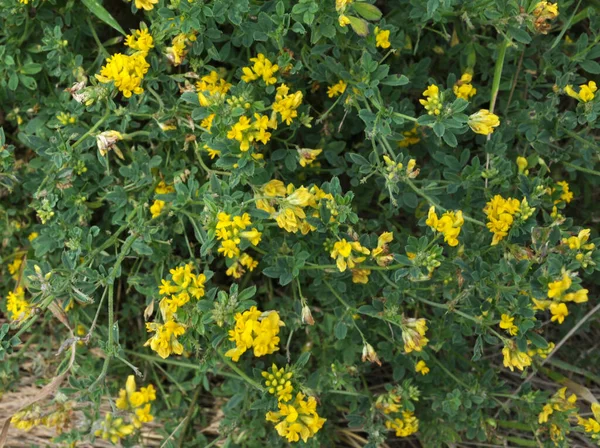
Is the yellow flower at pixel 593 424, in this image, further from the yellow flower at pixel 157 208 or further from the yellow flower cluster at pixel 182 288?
the yellow flower at pixel 157 208

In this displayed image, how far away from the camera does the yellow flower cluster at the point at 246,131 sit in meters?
2.34

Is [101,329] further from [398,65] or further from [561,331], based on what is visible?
[561,331]

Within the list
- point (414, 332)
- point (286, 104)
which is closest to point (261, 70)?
point (286, 104)

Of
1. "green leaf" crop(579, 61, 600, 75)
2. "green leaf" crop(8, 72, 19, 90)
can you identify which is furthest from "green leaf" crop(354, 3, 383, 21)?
"green leaf" crop(8, 72, 19, 90)

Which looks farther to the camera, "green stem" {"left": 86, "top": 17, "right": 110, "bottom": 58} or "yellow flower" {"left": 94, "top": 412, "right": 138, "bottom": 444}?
"green stem" {"left": 86, "top": 17, "right": 110, "bottom": 58}

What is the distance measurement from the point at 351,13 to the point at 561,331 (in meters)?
2.21

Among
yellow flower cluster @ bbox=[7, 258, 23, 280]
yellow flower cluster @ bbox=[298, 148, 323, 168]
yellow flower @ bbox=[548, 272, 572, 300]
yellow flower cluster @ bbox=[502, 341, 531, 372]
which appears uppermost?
yellow flower cluster @ bbox=[298, 148, 323, 168]

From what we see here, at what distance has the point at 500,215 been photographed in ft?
8.24

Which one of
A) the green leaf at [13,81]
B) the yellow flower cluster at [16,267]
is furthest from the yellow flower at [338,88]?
the yellow flower cluster at [16,267]

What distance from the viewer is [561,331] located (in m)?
3.46

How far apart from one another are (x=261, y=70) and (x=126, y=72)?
564 millimetres

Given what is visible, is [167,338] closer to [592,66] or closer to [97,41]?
[97,41]

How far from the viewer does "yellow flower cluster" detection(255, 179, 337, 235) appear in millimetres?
2254

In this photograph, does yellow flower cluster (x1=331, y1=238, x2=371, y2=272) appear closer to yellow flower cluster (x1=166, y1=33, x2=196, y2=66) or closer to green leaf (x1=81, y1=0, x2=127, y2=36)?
yellow flower cluster (x1=166, y1=33, x2=196, y2=66)
